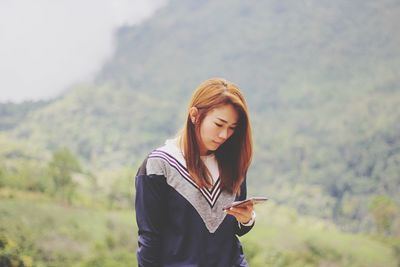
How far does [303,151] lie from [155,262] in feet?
157

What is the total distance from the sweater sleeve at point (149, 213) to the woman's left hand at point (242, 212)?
165mm

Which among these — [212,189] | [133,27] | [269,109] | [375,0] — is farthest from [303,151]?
[212,189]

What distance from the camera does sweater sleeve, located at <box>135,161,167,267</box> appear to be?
4.21 feet

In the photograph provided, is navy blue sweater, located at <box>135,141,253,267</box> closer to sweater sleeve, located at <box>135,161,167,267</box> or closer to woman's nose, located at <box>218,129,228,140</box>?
sweater sleeve, located at <box>135,161,167,267</box>

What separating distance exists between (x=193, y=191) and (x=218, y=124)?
164 mm

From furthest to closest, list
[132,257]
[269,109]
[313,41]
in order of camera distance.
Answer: [313,41], [269,109], [132,257]

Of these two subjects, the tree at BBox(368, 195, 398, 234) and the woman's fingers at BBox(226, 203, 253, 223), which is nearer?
the woman's fingers at BBox(226, 203, 253, 223)

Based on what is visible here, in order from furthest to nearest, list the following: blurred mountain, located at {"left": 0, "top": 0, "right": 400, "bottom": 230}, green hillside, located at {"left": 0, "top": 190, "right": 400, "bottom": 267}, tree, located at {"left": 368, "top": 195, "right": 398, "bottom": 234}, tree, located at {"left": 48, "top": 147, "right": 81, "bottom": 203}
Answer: blurred mountain, located at {"left": 0, "top": 0, "right": 400, "bottom": 230} → tree, located at {"left": 368, "top": 195, "right": 398, "bottom": 234} → tree, located at {"left": 48, "top": 147, "right": 81, "bottom": 203} → green hillside, located at {"left": 0, "top": 190, "right": 400, "bottom": 267}

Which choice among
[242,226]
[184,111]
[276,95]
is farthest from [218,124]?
[276,95]

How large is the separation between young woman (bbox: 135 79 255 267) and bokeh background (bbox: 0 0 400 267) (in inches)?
122

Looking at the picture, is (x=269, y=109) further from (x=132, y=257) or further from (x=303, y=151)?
(x=132, y=257)

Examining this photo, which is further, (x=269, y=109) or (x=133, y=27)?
(x=133, y=27)

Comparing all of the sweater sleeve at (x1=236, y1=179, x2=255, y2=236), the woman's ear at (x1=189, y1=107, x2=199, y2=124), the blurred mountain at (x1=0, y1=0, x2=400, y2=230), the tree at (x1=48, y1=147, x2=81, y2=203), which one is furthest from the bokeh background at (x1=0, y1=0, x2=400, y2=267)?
the woman's ear at (x1=189, y1=107, x2=199, y2=124)

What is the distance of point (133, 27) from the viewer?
3007 inches
